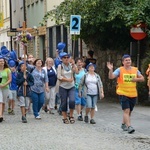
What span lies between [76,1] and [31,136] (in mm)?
7766

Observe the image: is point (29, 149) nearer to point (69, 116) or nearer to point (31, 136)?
point (31, 136)

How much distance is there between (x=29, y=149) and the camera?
9305 mm

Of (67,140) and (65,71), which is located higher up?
(65,71)

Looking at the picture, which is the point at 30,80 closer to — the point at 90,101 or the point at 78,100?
the point at 78,100

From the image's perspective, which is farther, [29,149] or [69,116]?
[69,116]

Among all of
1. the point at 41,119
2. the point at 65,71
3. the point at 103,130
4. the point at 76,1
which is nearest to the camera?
the point at 103,130

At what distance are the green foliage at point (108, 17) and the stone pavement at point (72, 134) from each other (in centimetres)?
339

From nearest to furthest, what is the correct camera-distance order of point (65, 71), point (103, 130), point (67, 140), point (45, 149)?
point (45, 149) → point (67, 140) → point (103, 130) → point (65, 71)

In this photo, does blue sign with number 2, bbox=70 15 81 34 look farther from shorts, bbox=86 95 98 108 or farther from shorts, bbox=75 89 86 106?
shorts, bbox=86 95 98 108

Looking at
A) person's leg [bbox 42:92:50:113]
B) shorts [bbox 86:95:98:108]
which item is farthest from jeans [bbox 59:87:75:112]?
person's leg [bbox 42:92:50:113]

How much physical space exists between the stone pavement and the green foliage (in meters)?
3.39

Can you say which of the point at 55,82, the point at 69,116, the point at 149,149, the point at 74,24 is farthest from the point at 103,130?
the point at 74,24

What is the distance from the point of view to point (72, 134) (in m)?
10.9

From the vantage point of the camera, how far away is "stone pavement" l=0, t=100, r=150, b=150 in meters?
9.66
